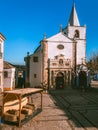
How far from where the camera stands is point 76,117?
48.6 feet

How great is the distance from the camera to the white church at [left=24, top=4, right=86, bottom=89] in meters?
35.3

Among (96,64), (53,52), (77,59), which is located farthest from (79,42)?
(96,64)

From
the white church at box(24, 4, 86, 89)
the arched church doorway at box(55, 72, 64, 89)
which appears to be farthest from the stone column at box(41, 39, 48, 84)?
the arched church doorway at box(55, 72, 64, 89)

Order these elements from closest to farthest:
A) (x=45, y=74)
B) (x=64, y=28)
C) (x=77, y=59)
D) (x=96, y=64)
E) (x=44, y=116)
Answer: (x=44, y=116), (x=45, y=74), (x=77, y=59), (x=64, y=28), (x=96, y=64)

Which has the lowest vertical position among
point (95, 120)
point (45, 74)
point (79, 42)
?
point (95, 120)

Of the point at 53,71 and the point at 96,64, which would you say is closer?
the point at 53,71

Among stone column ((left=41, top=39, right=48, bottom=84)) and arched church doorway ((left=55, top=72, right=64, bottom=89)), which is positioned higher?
stone column ((left=41, top=39, right=48, bottom=84))

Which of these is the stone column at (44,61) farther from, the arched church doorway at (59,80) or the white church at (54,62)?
the arched church doorway at (59,80)

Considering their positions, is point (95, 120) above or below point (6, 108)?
below

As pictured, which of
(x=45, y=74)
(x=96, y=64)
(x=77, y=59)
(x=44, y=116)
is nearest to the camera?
(x=44, y=116)

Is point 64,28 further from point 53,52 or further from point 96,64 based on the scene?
point 96,64

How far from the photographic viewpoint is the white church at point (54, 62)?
35.3 meters

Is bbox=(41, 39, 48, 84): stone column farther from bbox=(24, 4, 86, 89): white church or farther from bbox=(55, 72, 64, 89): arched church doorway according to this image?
bbox=(55, 72, 64, 89): arched church doorway

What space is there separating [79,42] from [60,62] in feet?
22.6
